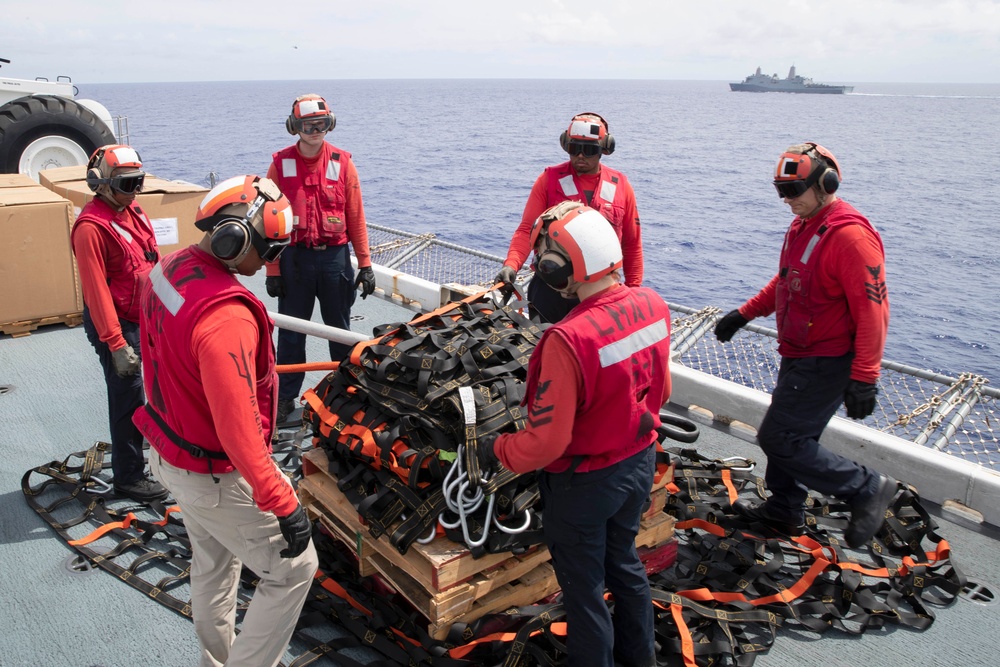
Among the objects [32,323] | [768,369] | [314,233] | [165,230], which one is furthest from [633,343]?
[165,230]

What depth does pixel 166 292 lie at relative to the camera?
2836 millimetres

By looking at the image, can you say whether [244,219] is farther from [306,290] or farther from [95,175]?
[306,290]

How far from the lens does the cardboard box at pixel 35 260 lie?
724cm

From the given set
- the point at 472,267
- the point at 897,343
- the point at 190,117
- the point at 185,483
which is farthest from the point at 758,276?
the point at 190,117

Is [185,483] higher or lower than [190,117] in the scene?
higher

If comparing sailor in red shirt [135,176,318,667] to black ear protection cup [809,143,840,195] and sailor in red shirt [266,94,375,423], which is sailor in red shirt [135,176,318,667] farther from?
black ear protection cup [809,143,840,195]

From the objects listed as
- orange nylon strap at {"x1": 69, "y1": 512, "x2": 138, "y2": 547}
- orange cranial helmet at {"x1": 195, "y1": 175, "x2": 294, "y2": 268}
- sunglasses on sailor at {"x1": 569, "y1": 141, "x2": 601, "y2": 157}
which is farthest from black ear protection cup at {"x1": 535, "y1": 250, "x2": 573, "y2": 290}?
orange nylon strap at {"x1": 69, "y1": 512, "x2": 138, "y2": 547}

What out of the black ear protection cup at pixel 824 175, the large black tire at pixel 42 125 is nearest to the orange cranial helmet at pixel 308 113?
the black ear protection cup at pixel 824 175

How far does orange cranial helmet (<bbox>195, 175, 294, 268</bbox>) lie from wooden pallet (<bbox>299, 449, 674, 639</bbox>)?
1477 mm

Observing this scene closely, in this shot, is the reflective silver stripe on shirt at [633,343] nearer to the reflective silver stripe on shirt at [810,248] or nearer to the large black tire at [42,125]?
the reflective silver stripe on shirt at [810,248]

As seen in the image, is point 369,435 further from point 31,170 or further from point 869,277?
point 31,170

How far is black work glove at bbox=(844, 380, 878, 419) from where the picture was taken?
4.14 m

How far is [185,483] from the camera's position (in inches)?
119

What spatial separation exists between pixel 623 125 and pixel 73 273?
83.3m
